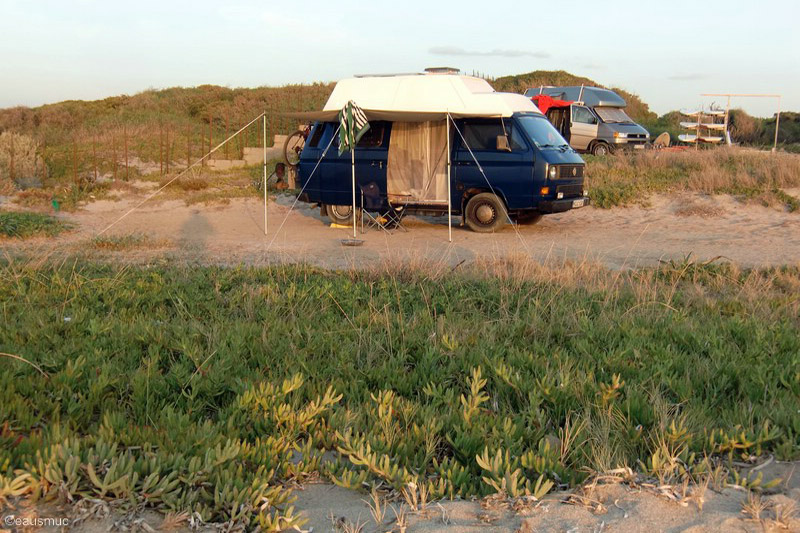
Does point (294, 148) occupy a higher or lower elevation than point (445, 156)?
higher

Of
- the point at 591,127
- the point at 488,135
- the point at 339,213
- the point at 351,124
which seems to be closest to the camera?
the point at 351,124

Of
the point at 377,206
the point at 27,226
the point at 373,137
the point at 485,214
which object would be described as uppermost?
the point at 373,137

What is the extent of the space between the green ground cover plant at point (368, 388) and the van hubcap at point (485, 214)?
608 centimetres

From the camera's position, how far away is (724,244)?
1231cm

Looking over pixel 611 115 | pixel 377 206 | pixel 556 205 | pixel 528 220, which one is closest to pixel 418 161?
pixel 377 206

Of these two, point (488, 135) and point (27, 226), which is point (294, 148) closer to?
point (488, 135)

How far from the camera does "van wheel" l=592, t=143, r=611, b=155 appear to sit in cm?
2342

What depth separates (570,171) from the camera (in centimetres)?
1340

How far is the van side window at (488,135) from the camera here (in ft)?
42.8

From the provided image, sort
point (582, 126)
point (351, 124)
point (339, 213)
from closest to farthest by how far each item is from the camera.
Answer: point (351, 124) < point (339, 213) < point (582, 126)

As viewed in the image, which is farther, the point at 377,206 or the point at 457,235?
the point at 377,206

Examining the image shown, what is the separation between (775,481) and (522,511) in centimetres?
111

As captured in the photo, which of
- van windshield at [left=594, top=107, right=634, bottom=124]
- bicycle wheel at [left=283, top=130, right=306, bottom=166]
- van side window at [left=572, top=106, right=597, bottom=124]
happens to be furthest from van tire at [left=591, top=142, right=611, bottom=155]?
bicycle wheel at [left=283, top=130, right=306, bottom=166]

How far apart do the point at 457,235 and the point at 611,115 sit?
1355 cm
